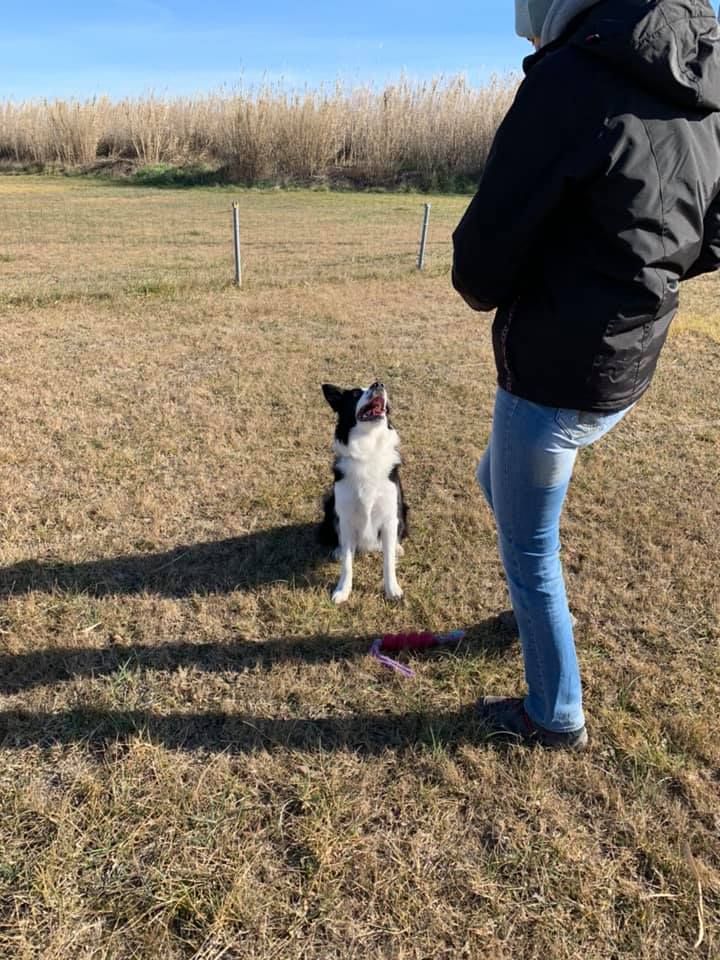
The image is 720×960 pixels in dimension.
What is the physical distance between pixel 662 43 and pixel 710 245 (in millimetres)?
492

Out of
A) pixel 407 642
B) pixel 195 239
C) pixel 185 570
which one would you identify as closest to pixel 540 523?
pixel 407 642

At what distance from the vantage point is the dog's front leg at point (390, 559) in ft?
9.68

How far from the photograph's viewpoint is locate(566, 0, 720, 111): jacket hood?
123cm

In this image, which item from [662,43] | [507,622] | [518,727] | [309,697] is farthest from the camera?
[507,622]

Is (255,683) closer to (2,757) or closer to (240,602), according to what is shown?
(240,602)

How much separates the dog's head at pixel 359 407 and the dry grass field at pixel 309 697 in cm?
73

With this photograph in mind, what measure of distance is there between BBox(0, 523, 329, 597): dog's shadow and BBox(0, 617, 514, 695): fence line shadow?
1.27 feet

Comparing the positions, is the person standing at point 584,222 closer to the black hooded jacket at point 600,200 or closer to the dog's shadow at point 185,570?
the black hooded jacket at point 600,200

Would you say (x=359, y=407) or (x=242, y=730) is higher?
(x=359, y=407)

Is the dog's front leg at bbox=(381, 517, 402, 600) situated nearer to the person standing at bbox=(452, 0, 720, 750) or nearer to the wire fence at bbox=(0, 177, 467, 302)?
the person standing at bbox=(452, 0, 720, 750)

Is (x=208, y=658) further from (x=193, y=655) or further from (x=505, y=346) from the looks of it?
(x=505, y=346)

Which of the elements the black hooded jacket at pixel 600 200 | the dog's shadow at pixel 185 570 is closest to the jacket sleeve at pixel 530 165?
the black hooded jacket at pixel 600 200

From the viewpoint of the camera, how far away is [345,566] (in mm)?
2969

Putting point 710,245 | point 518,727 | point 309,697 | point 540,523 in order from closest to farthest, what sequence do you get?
point 710,245 < point 540,523 < point 518,727 < point 309,697
